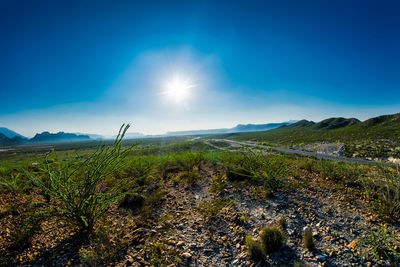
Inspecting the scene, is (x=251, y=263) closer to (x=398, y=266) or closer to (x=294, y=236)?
(x=294, y=236)

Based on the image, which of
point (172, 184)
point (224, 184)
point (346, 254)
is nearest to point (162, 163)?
point (172, 184)

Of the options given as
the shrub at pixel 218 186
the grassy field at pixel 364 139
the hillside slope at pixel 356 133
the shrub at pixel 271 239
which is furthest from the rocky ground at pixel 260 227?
the hillside slope at pixel 356 133

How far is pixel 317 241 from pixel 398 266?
86 cm

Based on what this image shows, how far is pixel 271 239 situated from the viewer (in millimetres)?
2545

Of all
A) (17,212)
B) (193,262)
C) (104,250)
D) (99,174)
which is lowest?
(193,262)

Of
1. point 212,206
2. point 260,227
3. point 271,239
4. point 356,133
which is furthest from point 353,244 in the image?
point 356,133

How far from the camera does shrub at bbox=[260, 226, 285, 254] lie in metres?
2.50

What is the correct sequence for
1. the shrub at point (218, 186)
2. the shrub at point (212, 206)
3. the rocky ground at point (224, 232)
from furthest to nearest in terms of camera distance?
the shrub at point (218, 186)
the shrub at point (212, 206)
the rocky ground at point (224, 232)

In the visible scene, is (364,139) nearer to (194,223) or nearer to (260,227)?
(260,227)

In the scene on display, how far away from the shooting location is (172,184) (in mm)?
5750

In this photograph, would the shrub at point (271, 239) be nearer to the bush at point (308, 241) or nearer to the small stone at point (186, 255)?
the bush at point (308, 241)

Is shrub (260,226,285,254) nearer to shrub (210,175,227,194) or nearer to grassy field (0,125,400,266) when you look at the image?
grassy field (0,125,400,266)

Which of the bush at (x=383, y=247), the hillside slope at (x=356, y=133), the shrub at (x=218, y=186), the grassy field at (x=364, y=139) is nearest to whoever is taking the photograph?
the bush at (x=383, y=247)

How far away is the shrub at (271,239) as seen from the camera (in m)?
2.50
